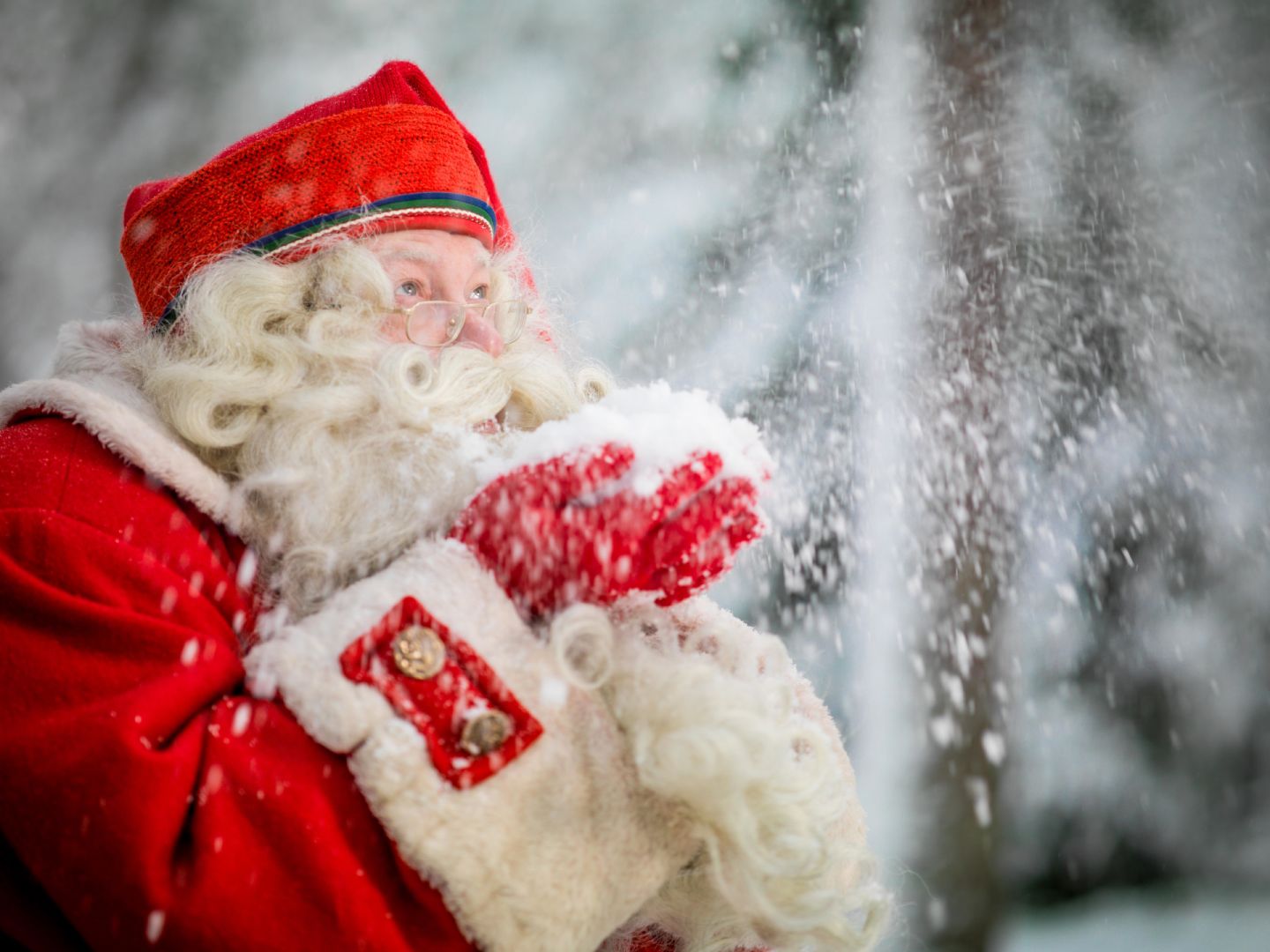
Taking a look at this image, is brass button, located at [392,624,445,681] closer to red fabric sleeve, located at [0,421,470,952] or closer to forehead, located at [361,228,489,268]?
red fabric sleeve, located at [0,421,470,952]

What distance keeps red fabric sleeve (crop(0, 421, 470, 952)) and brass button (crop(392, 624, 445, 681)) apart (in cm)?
13

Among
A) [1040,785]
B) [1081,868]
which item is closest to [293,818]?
[1040,785]

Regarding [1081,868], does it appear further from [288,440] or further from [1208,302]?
[288,440]

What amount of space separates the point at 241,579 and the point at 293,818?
1.50 feet

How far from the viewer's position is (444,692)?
1.00m

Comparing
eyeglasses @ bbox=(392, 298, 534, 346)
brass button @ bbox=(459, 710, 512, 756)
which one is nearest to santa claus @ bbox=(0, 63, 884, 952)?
brass button @ bbox=(459, 710, 512, 756)

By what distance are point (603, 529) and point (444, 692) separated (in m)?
0.27

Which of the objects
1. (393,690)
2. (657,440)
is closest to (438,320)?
(657,440)

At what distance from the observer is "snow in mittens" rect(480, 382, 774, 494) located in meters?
1.04

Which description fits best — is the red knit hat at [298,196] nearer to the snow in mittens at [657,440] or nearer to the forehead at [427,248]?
the forehead at [427,248]

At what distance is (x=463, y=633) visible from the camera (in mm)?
1034

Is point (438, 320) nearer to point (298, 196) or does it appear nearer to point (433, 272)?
point (433, 272)

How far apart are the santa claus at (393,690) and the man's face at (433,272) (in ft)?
0.94

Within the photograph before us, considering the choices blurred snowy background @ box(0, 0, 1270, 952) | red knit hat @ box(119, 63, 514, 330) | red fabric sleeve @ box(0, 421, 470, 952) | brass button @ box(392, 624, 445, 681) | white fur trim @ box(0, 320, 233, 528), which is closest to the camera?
red fabric sleeve @ box(0, 421, 470, 952)
